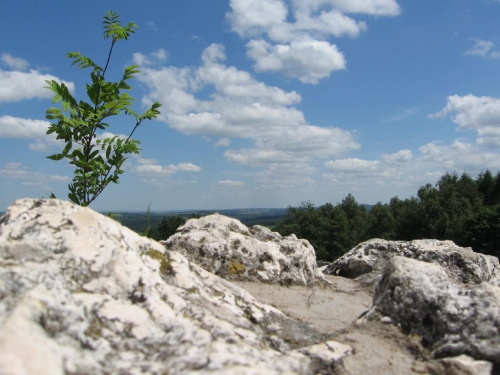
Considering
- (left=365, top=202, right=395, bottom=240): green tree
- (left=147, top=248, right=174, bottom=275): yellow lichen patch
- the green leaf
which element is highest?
the green leaf

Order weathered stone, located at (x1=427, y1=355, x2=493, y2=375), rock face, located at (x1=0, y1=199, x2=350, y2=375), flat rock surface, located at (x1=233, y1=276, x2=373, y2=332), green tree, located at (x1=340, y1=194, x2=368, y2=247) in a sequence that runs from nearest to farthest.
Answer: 1. rock face, located at (x1=0, y1=199, x2=350, y2=375)
2. weathered stone, located at (x1=427, y1=355, x2=493, y2=375)
3. flat rock surface, located at (x1=233, y1=276, x2=373, y2=332)
4. green tree, located at (x1=340, y1=194, x2=368, y2=247)

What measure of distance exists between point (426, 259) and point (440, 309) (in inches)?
255

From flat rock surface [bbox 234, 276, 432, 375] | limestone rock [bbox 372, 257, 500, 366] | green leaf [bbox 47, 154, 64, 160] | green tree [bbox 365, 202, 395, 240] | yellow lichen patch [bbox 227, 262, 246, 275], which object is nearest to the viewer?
flat rock surface [bbox 234, 276, 432, 375]

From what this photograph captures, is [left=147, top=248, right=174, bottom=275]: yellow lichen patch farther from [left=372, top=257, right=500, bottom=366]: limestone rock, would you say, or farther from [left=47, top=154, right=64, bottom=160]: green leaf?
[left=372, top=257, right=500, bottom=366]: limestone rock

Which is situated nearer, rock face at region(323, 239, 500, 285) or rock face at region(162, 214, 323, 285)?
rock face at region(162, 214, 323, 285)

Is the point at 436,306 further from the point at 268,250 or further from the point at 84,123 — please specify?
the point at 84,123

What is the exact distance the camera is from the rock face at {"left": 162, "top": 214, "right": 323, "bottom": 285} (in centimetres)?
835

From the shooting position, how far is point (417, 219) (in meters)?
68.0

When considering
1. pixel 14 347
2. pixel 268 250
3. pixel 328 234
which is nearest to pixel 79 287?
pixel 14 347

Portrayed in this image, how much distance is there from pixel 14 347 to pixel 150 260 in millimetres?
2336

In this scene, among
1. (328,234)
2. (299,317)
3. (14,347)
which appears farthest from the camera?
(328,234)

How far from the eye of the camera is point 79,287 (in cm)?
386

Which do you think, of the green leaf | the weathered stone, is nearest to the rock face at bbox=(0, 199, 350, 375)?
the weathered stone

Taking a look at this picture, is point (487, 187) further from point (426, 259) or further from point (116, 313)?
point (116, 313)
